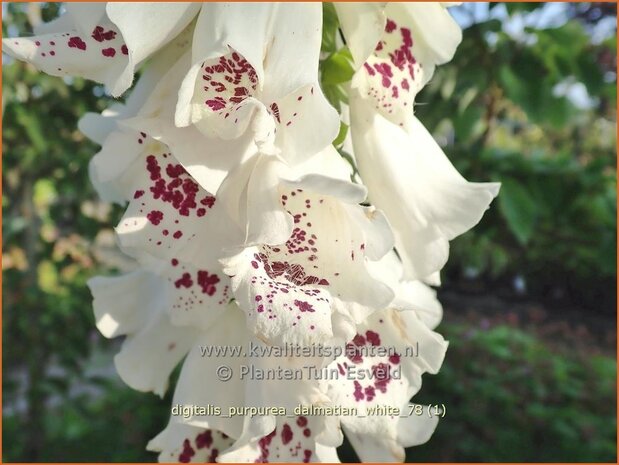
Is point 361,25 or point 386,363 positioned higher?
point 361,25

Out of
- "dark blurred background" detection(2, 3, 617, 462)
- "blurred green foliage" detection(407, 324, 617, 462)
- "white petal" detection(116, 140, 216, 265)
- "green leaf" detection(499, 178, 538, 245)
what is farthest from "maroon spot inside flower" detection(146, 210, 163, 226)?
"blurred green foliage" detection(407, 324, 617, 462)

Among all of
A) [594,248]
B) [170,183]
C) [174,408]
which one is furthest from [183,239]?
[594,248]

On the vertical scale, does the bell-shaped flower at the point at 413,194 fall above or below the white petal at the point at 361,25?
below

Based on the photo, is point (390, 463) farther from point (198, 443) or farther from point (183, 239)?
point (183, 239)

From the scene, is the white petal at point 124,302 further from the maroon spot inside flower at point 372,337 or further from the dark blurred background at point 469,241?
the dark blurred background at point 469,241

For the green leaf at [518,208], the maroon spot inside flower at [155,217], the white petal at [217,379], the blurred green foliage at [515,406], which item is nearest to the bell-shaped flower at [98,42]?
the maroon spot inside flower at [155,217]

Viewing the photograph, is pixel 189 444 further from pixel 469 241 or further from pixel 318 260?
pixel 469 241

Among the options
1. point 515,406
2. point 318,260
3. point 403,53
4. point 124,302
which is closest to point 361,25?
point 403,53
